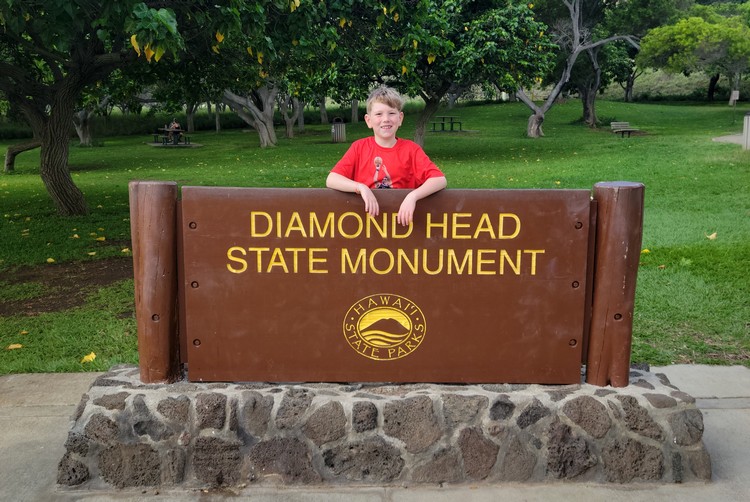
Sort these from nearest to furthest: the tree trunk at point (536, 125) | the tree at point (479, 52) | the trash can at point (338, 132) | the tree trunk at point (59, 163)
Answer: the tree trunk at point (59, 163)
the tree at point (479, 52)
the tree trunk at point (536, 125)
the trash can at point (338, 132)

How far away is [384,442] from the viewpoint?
339cm

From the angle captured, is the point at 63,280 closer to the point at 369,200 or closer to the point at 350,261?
the point at 350,261

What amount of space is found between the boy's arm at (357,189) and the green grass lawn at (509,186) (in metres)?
2.45

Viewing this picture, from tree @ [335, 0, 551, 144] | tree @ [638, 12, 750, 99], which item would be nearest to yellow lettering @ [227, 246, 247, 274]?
tree @ [335, 0, 551, 144]

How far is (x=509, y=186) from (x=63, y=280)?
865 centimetres

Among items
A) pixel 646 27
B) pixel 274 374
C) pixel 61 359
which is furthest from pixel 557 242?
pixel 646 27

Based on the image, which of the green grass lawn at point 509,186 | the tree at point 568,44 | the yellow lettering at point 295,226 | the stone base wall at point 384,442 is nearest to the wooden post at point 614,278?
the stone base wall at point 384,442

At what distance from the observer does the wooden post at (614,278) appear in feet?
11.2

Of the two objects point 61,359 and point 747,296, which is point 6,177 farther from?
point 747,296

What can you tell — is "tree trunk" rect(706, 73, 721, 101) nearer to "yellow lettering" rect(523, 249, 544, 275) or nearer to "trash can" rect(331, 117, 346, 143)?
"trash can" rect(331, 117, 346, 143)

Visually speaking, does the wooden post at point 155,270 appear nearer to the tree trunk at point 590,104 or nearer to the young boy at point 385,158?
the young boy at point 385,158

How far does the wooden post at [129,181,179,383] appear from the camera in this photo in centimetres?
344

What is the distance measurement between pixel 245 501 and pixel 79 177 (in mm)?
17084

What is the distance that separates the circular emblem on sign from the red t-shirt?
55cm
